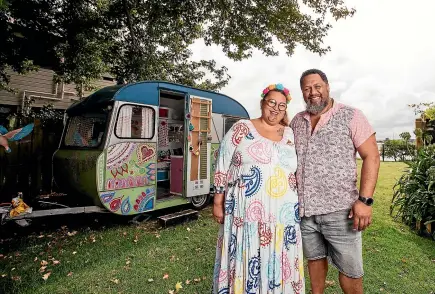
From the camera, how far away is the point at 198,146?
632 centimetres

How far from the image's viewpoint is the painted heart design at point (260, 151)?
2.33 meters

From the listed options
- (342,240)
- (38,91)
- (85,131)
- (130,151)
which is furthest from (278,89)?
(38,91)

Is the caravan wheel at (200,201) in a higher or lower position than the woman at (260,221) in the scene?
lower

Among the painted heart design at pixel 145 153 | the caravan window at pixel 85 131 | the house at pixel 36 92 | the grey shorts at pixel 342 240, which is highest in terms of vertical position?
the house at pixel 36 92

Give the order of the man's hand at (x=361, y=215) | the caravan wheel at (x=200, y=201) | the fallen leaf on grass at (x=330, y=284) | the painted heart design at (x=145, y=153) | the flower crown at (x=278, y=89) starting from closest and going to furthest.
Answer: the man's hand at (x=361, y=215), the flower crown at (x=278, y=89), the fallen leaf on grass at (x=330, y=284), the painted heart design at (x=145, y=153), the caravan wheel at (x=200, y=201)

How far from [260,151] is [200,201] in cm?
481

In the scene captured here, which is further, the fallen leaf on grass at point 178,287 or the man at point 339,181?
the fallen leaf on grass at point 178,287

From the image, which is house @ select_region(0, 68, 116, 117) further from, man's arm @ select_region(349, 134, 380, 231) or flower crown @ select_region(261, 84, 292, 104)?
man's arm @ select_region(349, 134, 380, 231)

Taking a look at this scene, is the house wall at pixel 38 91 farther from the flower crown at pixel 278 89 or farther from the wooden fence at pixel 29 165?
the flower crown at pixel 278 89

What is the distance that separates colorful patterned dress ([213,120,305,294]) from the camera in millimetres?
Answer: 2252

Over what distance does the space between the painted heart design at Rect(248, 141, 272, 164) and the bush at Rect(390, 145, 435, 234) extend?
4.25 m

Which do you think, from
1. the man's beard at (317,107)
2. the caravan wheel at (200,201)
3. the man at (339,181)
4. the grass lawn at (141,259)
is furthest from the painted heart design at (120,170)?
the man's beard at (317,107)

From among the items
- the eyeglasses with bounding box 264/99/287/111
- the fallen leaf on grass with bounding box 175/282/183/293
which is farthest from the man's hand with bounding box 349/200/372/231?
the fallen leaf on grass with bounding box 175/282/183/293

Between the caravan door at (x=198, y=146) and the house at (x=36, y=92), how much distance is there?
7.02m
